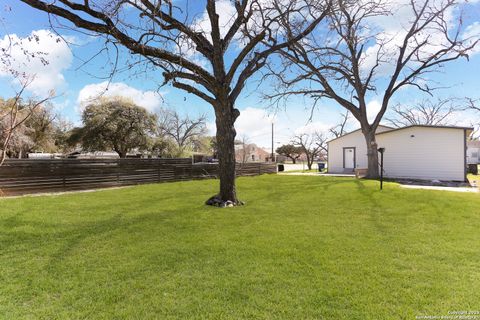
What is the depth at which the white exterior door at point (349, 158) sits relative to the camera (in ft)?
75.5

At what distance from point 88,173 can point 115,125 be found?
12.4 meters

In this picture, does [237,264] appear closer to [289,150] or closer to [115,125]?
[115,125]

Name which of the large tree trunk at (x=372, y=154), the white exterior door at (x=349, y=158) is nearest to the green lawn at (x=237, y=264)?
the large tree trunk at (x=372, y=154)

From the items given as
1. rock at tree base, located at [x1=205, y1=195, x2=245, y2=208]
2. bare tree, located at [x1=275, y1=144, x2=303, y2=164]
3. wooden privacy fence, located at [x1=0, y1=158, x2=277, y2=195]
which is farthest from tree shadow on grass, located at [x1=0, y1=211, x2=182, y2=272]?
bare tree, located at [x1=275, y1=144, x2=303, y2=164]

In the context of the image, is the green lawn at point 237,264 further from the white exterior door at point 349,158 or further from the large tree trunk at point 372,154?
the white exterior door at point 349,158

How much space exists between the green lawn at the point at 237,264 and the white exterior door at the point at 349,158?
55.2 feet

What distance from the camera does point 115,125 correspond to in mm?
23641

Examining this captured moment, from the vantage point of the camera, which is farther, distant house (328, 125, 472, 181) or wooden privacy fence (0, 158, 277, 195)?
distant house (328, 125, 472, 181)

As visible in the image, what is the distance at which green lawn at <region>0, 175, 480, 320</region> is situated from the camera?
2.50 metres

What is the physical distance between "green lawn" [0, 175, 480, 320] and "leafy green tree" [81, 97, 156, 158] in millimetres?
18145

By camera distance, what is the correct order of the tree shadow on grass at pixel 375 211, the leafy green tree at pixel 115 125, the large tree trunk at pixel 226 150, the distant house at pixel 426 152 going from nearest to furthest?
the tree shadow on grass at pixel 375 211
the large tree trunk at pixel 226 150
the distant house at pixel 426 152
the leafy green tree at pixel 115 125

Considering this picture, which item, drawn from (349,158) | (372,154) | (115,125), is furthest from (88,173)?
(349,158)

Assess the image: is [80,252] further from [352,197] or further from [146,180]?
[146,180]

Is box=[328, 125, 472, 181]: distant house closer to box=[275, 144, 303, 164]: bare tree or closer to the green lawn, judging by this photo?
the green lawn
